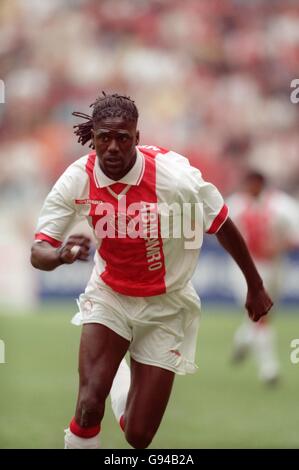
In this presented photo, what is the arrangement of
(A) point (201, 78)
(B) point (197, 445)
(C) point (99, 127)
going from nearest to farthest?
(C) point (99, 127) < (B) point (197, 445) < (A) point (201, 78)

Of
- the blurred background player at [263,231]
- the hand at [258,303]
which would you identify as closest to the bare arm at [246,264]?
the hand at [258,303]

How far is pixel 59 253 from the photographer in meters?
5.26

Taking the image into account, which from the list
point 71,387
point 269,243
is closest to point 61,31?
point 269,243

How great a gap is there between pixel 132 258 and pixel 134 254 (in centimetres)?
3

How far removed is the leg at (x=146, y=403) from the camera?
5984mm

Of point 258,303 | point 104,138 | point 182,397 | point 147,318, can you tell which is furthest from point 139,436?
point 182,397

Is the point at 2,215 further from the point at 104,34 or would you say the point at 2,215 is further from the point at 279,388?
the point at 279,388

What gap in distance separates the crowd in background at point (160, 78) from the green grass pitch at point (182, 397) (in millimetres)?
4480

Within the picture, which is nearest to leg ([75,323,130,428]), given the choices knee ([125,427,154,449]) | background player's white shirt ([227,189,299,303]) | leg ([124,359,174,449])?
leg ([124,359,174,449])

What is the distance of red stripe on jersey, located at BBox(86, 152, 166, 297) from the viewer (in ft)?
18.9

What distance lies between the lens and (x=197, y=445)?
25.6 ft

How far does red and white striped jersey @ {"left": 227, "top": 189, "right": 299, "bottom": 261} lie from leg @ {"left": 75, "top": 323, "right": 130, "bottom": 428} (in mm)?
6629
